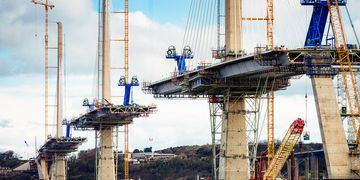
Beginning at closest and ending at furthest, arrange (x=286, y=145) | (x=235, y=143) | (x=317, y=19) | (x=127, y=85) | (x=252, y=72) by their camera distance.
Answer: (x=317, y=19) → (x=252, y=72) → (x=235, y=143) → (x=286, y=145) → (x=127, y=85)

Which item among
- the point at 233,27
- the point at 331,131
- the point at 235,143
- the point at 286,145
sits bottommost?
the point at 286,145

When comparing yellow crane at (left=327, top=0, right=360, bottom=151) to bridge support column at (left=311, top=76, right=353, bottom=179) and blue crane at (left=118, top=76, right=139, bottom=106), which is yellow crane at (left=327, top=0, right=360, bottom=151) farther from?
blue crane at (left=118, top=76, right=139, bottom=106)

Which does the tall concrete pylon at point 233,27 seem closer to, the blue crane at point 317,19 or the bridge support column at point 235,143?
the bridge support column at point 235,143

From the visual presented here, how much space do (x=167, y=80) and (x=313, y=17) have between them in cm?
4819

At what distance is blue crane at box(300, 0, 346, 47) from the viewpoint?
112 meters

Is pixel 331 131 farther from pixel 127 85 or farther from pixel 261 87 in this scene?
pixel 127 85

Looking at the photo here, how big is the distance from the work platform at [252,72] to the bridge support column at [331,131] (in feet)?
6.25

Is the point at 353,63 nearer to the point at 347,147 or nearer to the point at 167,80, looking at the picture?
the point at 347,147

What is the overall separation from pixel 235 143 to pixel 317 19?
108 ft

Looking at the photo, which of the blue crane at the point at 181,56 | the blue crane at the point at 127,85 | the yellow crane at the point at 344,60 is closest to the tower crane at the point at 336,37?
the yellow crane at the point at 344,60

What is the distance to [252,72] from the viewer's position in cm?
12531

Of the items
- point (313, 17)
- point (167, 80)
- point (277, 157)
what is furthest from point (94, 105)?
point (313, 17)

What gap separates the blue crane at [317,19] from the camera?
11244cm

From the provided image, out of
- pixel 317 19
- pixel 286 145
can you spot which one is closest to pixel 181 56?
pixel 286 145
